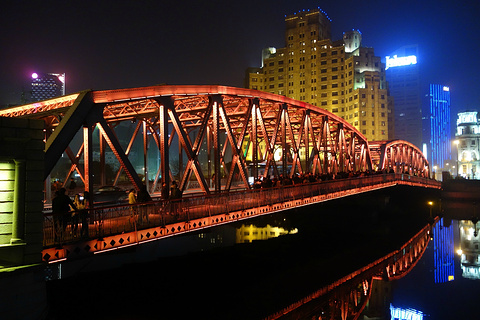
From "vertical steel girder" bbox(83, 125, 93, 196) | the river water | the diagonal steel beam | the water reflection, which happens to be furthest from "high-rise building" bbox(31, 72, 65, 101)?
the water reflection

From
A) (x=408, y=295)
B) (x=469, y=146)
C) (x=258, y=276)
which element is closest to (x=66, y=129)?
(x=258, y=276)

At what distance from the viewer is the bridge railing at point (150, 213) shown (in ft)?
40.7

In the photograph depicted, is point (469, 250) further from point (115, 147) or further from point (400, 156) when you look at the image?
point (400, 156)

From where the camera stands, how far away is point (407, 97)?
177m

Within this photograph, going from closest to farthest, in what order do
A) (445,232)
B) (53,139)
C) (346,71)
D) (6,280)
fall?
(6,280)
(53,139)
(445,232)
(346,71)

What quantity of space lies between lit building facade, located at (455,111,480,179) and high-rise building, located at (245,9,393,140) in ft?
76.6

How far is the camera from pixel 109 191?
2858cm

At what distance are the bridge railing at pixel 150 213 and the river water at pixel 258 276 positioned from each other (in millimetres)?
3527

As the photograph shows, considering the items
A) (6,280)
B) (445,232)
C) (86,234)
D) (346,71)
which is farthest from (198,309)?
(346,71)

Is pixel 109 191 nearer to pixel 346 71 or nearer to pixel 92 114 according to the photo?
pixel 92 114

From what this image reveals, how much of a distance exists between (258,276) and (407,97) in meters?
175

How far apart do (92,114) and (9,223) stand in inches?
232

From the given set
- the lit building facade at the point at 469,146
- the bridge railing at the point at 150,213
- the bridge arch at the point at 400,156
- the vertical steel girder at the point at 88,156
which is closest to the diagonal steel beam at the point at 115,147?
the vertical steel girder at the point at 88,156

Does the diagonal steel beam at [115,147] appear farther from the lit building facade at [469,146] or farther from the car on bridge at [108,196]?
the lit building facade at [469,146]
